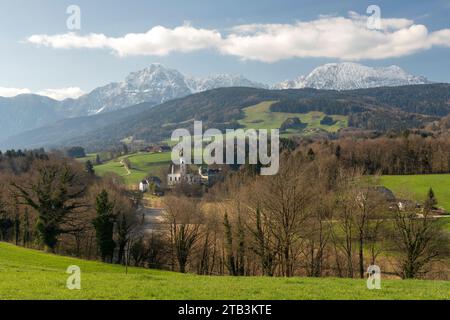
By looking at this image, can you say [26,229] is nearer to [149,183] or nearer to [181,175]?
[149,183]

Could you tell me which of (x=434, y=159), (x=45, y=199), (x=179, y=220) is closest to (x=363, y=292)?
(x=179, y=220)

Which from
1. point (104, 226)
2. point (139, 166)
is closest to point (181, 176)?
point (139, 166)

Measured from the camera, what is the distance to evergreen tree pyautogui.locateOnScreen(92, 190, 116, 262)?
5016cm

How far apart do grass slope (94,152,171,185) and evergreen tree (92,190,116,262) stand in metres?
85.4

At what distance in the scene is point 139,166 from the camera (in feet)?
544

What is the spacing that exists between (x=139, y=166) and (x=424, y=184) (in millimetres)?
110881

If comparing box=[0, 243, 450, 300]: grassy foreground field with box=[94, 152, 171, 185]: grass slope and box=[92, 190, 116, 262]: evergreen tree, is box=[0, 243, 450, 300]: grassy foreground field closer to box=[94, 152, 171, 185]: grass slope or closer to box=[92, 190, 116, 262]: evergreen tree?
box=[92, 190, 116, 262]: evergreen tree

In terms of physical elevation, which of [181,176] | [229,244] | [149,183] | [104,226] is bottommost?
[149,183]

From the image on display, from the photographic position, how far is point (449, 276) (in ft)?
139

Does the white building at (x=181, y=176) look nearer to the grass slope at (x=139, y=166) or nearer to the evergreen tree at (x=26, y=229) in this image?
the grass slope at (x=139, y=166)

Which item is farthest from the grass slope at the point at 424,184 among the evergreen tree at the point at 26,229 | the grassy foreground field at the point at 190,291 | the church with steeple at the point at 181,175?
the grassy foreground field at the point at 190,291

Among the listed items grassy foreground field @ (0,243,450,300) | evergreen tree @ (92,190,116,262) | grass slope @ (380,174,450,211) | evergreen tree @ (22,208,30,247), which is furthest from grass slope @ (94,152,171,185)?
grassy foreground field @ (0,243,450,300)

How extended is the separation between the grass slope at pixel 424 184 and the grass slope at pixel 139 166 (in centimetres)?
8146
